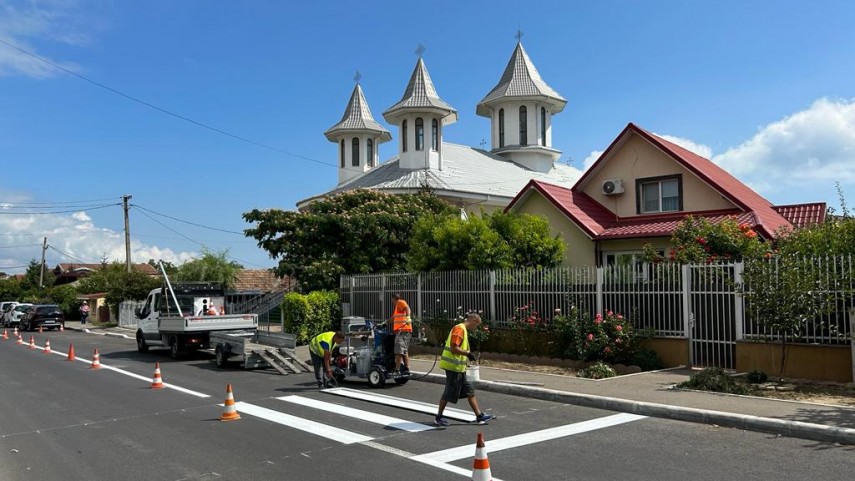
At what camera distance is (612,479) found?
645 centimetres

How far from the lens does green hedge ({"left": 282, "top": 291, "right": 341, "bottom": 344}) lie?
71.3ft

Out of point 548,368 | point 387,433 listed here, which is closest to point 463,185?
point 548,368

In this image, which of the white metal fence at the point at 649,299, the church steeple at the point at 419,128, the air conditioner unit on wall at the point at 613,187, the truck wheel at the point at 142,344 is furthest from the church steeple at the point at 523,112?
the truck wheel at the point at 142,344

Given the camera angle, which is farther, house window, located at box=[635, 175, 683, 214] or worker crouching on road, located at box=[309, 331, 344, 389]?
house window, located at box=[635, 175, 683, 214]

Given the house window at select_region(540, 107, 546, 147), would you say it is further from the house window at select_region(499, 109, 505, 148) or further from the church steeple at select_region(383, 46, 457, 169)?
the church steeple at select_region(383, 46, 457, 169)

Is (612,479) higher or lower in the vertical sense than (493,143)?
lower

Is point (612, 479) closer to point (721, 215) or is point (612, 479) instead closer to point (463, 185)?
point (721, 215)

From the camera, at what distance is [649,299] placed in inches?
548

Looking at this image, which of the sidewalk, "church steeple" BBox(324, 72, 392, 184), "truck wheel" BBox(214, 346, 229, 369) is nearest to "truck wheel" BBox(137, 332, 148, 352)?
"truck wheel" BBox(214, 346, 229, 369)

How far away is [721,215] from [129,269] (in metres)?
34.3

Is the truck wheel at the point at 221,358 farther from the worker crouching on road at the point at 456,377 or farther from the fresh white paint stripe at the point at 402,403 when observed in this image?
the worker crouching on road at the point at 456,377

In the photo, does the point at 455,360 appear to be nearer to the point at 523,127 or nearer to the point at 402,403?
the point at 402,403

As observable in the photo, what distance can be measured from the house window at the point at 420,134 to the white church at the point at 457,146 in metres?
0.05

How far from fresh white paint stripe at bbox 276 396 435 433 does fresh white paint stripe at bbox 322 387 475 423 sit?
630 millimetres
